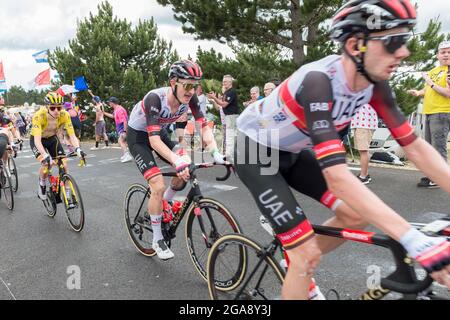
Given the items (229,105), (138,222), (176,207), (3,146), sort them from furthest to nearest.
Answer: (229,105) → (3,146) → (138,222) → (176,207)

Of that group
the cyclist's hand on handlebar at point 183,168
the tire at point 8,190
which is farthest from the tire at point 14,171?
the cyclist's hand on handlebar at point 183,168

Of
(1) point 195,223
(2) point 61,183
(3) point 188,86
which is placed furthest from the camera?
(2) point 61,183

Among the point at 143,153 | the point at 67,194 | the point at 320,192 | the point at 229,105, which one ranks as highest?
the point at 229,105

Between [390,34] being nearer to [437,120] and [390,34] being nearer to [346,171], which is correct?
[346,171]

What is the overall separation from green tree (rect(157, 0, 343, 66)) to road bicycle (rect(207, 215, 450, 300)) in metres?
9.63

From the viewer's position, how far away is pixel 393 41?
1.75 meters

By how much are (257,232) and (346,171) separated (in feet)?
9.94

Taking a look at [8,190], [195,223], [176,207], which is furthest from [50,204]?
[195,223]

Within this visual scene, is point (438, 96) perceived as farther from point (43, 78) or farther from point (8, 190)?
point (43, 78)

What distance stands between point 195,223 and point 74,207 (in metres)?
2.55

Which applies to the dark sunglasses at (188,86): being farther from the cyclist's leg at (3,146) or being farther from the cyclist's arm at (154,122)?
the cyclist's leg at (3,146)

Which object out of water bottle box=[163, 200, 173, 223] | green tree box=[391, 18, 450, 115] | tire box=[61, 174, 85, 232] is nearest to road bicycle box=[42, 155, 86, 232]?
tire box=[61, 174, 85, 232]

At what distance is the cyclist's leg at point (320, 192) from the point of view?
2.33 m

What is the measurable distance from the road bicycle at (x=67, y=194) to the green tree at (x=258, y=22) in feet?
26.7
